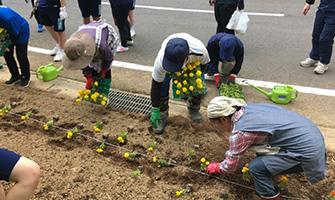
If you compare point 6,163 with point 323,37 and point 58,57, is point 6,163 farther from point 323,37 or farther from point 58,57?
point 323,37

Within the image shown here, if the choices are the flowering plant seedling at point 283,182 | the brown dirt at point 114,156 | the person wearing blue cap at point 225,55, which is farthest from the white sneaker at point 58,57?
the flowering plant seedling at point 283,182

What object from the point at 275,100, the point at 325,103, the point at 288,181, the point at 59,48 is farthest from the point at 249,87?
the point at 59,48

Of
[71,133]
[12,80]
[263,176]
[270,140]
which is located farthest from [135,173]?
[12,80]

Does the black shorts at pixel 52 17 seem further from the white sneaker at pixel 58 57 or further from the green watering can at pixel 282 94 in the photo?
the green watering can at pixel 282 94

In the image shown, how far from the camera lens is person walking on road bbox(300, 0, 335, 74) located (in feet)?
13.4

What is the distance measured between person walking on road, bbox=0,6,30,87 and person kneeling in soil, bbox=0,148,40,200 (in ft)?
8.26

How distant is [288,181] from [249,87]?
1.87 meters

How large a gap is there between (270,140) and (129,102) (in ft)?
7.14

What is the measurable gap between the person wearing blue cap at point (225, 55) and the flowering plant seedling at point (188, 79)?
83cm

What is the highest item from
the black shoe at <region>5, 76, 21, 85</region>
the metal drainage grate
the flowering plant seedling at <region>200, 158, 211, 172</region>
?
the black shoe at <region>5, 76, 21, 85</region>

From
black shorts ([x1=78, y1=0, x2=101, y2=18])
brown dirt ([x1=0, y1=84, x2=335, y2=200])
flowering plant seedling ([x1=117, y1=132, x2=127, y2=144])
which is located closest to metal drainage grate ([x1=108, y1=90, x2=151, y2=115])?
brown dirt ([x1=0, y1=84, x2=335, y2=200])

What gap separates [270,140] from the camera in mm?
2137

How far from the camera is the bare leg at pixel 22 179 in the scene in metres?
1.85

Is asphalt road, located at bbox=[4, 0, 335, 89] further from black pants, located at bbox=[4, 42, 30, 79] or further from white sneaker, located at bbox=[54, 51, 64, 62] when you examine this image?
black pants, located at bbox=[4, 42, 30, 79]
